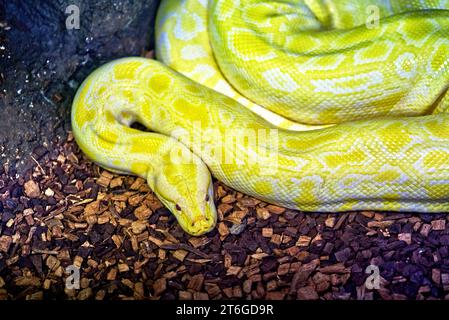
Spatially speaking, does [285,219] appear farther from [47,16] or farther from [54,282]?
[47,16]

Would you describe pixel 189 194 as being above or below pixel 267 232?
above

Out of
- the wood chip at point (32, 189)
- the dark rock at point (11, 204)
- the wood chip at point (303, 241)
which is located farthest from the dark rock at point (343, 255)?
the dark rock at point (11, 204)

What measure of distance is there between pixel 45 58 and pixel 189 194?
1.52 meters

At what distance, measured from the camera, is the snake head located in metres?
3.80

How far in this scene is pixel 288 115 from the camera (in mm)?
4316

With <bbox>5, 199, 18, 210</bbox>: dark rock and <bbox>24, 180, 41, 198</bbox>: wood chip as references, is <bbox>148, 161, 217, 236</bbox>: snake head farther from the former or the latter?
<bbox>5, 199, 18, 210</bbox>: dark rock

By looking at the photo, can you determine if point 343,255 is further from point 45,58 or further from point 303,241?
point 45,58

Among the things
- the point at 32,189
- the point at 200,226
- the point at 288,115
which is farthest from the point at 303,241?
the point at 32,189

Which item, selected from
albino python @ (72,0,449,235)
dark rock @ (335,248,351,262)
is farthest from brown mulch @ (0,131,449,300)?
albino python @ (72,0,449,235)

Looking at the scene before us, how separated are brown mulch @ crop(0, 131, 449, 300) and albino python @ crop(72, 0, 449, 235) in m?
0.13

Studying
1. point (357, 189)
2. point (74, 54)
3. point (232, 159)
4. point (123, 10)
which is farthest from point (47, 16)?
point (357, 189)

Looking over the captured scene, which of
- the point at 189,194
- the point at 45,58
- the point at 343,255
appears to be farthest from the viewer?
the point at 45,58
